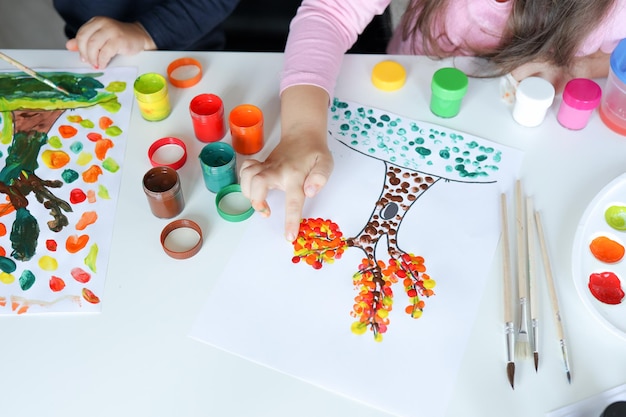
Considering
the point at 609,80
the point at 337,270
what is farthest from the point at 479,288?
the point at 609,80

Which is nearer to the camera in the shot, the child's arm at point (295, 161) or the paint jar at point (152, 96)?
the child's arm at point (295, 161)

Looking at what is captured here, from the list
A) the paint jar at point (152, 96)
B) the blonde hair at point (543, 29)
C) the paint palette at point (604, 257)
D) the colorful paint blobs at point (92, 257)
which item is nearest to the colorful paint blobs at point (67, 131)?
the paint jar at point (152, 96)

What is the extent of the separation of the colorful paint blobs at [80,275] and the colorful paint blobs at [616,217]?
67 cm

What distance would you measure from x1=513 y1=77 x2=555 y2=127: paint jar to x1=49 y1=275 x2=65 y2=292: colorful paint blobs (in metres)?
0.68

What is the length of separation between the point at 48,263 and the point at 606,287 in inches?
27.6

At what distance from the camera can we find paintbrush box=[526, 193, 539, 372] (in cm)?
71

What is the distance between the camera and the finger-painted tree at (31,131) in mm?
822

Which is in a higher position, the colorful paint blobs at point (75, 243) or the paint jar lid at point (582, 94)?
the paint jar lid at point (582, 94)

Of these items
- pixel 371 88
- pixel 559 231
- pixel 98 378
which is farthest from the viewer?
pixel 371 88

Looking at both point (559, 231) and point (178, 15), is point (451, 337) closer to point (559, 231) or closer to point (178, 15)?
point (559, 231)

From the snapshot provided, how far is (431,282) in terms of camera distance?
2.52ft

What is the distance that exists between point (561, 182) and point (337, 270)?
345 mm

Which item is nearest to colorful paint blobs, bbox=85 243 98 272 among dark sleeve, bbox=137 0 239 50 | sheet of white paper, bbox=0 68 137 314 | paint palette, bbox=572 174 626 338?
sheet of white paper, bbox=0 68 137 314

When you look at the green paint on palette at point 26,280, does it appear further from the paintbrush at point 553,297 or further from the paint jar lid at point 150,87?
the paintbrush at point 553,297
